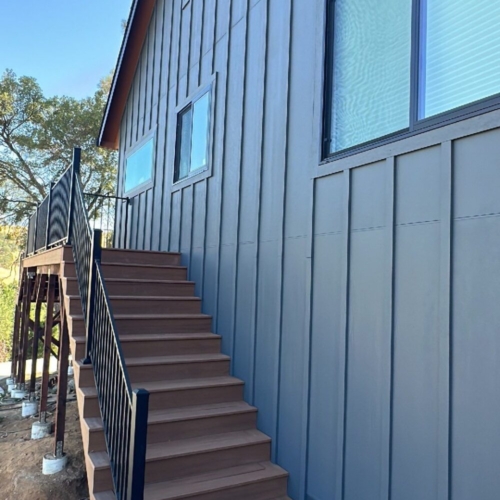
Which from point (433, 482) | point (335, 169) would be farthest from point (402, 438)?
point (335, 169)

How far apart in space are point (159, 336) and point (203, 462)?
1212 millimetres

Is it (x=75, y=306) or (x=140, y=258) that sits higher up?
(x=140, y=258)

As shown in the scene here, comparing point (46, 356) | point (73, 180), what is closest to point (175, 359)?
point (73, 180)

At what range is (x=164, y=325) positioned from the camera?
4.05 m

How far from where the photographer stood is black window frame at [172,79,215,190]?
474 centimetres

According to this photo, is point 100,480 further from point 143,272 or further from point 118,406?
point 143,272

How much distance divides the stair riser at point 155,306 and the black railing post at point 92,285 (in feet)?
2.35

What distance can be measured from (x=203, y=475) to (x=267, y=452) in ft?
1.73

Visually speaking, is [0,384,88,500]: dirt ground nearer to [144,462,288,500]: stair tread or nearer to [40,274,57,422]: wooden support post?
[40,274,57,422]: wooden support post

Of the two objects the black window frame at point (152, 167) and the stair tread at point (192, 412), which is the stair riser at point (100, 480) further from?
the black window frame at point (152, 167)

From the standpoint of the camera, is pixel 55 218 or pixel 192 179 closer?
pixel 192 179

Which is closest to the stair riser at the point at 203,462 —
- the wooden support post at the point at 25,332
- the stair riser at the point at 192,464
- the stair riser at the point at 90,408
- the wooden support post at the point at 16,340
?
the stair riser at the point at 192,464

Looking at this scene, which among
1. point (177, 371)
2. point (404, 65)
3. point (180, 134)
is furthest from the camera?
point (180, 134)

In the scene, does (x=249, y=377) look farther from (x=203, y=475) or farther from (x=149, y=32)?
(x=149, y=32)
